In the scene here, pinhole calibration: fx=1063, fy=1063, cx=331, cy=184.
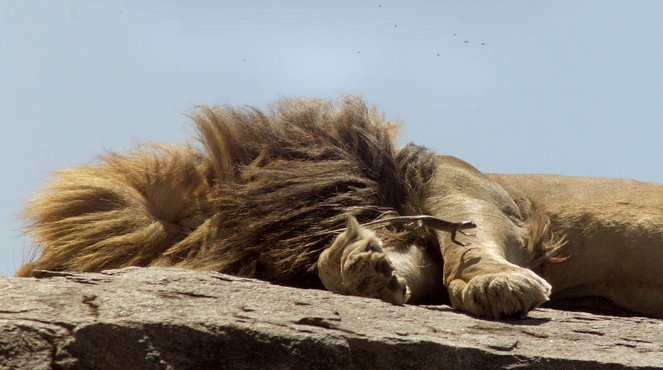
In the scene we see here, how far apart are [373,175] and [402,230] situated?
346 mm

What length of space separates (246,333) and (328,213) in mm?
1626

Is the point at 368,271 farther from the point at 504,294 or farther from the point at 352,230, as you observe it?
the point at 504,294

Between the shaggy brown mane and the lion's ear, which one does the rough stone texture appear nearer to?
the lion's ear

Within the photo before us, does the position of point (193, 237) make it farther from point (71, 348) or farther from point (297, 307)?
point (71, 348)

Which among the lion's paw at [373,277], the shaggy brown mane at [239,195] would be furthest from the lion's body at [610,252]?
the lion's paw at [373,277]

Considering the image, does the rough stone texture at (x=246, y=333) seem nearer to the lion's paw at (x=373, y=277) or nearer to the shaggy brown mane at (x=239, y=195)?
the lion's paw at (x=373, y=277)

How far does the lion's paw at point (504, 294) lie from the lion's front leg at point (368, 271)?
0.21 m

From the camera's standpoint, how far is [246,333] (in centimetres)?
239

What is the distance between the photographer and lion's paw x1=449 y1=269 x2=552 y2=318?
120 inches

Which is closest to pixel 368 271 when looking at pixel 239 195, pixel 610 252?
pixel 239 195

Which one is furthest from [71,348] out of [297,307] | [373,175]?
[373,175]

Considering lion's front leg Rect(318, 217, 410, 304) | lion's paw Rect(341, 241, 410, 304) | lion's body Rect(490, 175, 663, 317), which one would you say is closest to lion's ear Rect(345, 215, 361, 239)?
lion's front leg Rect(318, 217, 410, 304)

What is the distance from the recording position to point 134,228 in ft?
13.1

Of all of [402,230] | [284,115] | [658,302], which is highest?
[284,115]
